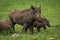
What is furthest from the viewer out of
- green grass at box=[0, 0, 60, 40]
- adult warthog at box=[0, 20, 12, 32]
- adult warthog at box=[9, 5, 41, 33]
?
green grass at box=[0, 0, 60, 40]

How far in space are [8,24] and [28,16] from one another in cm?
93

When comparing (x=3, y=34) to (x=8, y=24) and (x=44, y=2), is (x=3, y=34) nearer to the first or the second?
(x=8, y=24)

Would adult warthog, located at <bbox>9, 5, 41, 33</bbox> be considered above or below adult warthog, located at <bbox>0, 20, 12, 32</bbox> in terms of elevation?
above

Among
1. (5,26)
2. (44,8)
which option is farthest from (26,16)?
(44,8)

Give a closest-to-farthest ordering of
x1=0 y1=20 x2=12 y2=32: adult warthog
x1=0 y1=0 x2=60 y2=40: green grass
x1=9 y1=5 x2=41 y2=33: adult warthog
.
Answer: x1=9 y1=5 x2=41 y2=33: adult warthog → x1=0 y1=20 x2=12 y2=32: adult warthog → x1=0 y1=0 x2=60 y2=40: green grass

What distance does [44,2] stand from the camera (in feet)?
60.4

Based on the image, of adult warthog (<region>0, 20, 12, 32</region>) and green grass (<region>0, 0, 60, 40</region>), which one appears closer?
adult warthog (<region>0, 20, 12, 32</region>)

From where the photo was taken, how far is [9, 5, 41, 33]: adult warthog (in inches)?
435

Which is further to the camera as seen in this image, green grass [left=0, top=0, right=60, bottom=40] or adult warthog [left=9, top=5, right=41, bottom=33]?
green grass [left=0, top=0, right=60, bottom=40]

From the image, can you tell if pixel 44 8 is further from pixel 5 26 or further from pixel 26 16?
pixel 5 26

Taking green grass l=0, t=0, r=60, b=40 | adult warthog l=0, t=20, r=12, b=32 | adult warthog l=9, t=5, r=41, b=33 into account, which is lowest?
green grass l=0, t=0, r=60, b=40

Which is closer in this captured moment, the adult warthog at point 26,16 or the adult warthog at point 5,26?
the adult warthog at point 26,16

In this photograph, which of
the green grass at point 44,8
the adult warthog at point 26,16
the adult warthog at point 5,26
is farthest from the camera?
the green grass at point 44,8

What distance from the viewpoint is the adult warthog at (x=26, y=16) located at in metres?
11.1
